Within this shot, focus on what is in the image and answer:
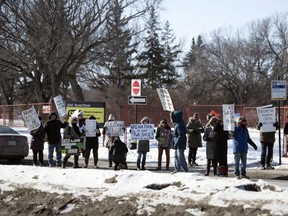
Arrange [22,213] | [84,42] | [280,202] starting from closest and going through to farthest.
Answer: [280,202]
[22,213]
[84,42]

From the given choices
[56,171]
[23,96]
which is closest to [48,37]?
[56,171]

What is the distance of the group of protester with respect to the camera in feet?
41.0

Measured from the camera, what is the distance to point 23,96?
57062mm

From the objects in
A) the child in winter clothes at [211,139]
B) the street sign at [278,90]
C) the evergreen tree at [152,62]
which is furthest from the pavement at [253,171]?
the evergreen tree at [152,62]

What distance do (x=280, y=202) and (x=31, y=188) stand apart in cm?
409

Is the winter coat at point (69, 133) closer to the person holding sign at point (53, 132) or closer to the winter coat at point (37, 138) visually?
the person holding sign at point (53, 132)

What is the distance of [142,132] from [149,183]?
6940mm

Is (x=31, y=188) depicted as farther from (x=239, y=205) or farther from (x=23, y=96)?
(x=23, y=96)

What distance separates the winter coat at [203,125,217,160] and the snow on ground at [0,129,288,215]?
14.2ft

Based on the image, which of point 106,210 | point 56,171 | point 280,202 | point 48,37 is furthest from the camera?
point 48,37

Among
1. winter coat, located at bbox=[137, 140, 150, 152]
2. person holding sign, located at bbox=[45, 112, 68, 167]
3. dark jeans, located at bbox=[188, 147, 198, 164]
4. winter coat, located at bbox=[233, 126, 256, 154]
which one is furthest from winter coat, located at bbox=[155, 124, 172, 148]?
person holding sign, located at bbox=[45, 112, 68, 167]

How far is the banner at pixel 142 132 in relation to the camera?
594 inches

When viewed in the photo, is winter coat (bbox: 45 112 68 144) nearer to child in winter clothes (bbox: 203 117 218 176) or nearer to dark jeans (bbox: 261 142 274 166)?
child in winter clothes (bbox: 203 117 218 176)

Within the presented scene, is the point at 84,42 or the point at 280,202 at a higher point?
the point at 84,42
